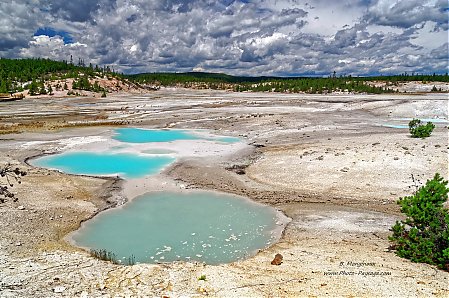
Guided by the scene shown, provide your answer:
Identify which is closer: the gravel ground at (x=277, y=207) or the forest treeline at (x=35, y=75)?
the gravel ground at (x=277, y=207)

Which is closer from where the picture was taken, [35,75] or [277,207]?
[277,207]

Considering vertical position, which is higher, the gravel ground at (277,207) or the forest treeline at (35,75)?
the forest treeline at (35,75)

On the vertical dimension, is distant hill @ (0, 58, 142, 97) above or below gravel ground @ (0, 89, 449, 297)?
above

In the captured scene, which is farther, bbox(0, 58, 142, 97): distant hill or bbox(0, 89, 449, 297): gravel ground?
bbox(0, 58, 142, 97): distant hill

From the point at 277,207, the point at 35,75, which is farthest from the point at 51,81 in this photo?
the point at 277,207

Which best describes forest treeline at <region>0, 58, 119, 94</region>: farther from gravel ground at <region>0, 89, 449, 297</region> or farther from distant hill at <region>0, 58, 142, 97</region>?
gravel ground at <region>0, 89, 449, 297</region>

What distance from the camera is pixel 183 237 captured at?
42.7ft

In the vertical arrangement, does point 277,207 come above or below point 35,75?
below

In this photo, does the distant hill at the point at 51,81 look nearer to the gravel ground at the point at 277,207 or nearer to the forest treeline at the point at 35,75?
the forest treeline at the point at 35,75

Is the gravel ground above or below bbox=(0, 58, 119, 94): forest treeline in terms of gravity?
below

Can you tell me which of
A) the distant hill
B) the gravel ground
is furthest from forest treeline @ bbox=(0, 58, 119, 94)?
the gravel ground

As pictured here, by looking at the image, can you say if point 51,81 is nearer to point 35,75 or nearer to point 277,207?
point 35,75

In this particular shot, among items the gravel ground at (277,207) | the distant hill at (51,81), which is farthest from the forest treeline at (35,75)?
the gravel ground at (277,207)

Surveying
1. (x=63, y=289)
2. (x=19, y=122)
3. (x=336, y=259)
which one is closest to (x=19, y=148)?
(x=19, y=122)
